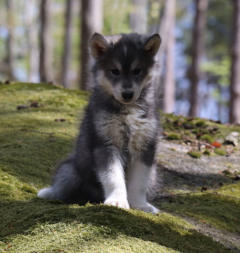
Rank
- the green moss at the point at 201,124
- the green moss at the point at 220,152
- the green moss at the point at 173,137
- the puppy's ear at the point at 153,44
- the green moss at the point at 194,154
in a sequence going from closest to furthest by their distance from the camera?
1. the puppy's ear at the point at 153,44
2. the green moss at the point at 194,154
3. the green moss at the point at 220,152
4. the green moss at the point at 173,137
5. the green moss at the point at 201,124

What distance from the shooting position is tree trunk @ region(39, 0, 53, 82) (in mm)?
17844

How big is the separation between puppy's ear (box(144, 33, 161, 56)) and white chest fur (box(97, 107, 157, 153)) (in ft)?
2.34

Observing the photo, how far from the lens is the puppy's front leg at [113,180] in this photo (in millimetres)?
4027

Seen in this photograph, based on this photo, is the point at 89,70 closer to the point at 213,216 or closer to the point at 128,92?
the point at 128,92

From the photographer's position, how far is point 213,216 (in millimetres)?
4727

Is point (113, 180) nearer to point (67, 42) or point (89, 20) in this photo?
point (89, 20)

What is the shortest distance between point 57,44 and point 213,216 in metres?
39.7

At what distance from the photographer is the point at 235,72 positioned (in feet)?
44.3

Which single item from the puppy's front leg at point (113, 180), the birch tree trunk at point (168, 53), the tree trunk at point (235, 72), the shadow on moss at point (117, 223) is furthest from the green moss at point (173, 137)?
the birch tree trunk at point (168, 53)

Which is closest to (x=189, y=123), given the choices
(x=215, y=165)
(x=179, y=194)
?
(x=215, y=165)

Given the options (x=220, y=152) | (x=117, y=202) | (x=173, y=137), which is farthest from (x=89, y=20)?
(x=117, y=202)

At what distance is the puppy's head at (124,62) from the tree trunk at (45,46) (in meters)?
13.2

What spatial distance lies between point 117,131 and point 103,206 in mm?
863

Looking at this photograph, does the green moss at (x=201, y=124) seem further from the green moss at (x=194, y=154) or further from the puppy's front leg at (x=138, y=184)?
the puppy's front leg at (x=138, y=184)
